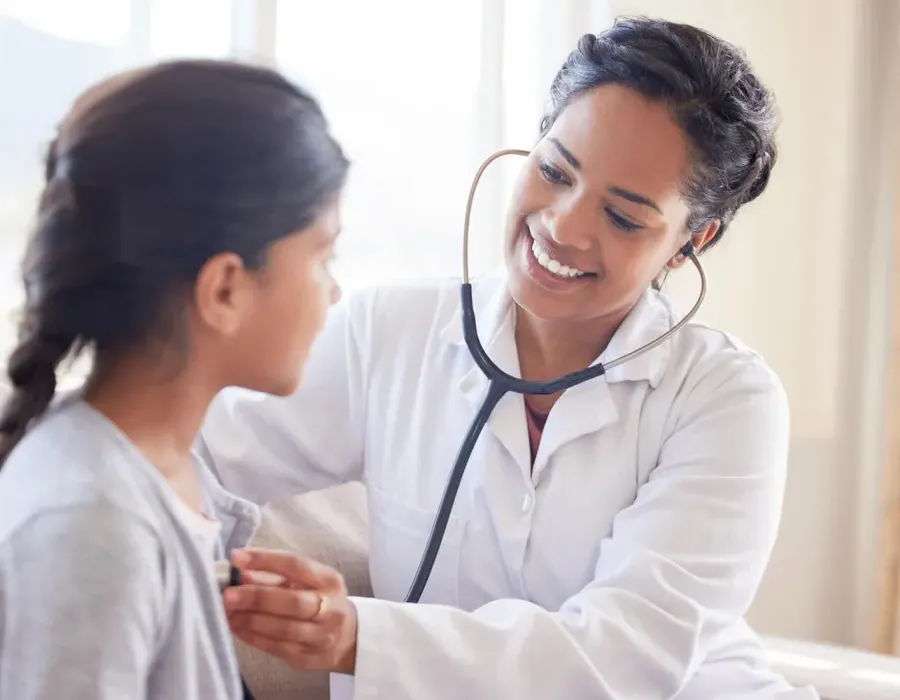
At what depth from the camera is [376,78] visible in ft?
5.20

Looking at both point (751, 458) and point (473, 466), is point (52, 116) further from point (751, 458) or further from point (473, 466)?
point (751, 458)

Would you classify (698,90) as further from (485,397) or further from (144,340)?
(144,340)

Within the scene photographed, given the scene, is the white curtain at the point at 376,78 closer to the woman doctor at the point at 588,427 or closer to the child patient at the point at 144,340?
the woman doctor at the point at 588,427

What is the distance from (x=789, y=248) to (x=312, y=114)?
151 centimetres

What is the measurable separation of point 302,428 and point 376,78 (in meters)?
0.63

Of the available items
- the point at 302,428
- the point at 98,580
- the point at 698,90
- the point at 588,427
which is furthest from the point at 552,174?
the point at 98,580

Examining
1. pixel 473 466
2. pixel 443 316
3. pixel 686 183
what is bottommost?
pixel 473 466

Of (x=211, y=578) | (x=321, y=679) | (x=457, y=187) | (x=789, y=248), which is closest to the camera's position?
(x=211, y=578)

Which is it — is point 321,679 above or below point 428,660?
below

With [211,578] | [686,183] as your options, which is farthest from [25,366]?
[686,183]

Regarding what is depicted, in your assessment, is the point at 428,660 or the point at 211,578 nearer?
the point at 211,578

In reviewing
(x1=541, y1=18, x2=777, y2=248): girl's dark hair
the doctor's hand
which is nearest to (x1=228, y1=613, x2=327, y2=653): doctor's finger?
the doctor's hand

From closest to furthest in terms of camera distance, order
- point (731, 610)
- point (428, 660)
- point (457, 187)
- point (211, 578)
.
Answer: point (211, 578), point (428, 660), point (731, 610), point (457, 187)

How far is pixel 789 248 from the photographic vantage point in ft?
6.86
